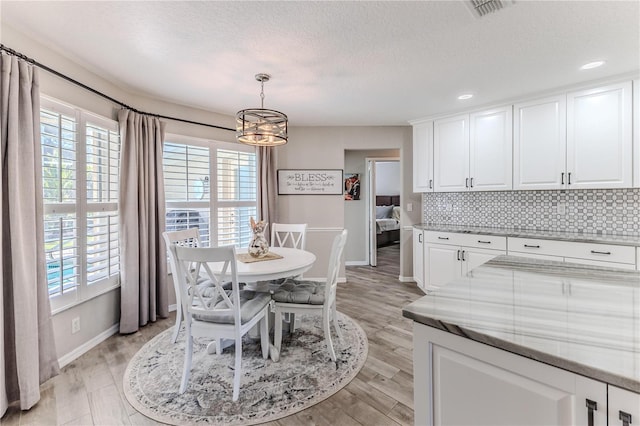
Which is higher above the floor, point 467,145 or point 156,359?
point 467,145

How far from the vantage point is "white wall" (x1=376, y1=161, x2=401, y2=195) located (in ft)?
29.2

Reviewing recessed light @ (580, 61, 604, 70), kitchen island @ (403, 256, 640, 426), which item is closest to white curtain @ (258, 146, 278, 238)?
kitchen island @ (403, 256, 640, 426)

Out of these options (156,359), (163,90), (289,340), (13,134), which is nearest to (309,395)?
(289,340)

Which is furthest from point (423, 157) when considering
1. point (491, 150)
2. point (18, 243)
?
point (18, 243)

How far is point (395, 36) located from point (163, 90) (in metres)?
2.36

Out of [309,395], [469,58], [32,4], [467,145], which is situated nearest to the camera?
[32,4]

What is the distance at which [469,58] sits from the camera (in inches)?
90.6

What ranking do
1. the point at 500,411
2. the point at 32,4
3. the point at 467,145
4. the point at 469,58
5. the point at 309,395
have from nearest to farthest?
the point at 500,411 < the point at 32,4 < the point at 309,395 < the point at 469,58 < the point at 467,145

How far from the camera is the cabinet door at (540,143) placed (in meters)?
2.96

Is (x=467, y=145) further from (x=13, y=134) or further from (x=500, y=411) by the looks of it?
(x=13, y=134)

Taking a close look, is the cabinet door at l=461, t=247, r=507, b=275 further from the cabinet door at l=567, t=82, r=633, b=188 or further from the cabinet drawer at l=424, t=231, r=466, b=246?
the cabinet door at l=567, t=82, r=633, b=188

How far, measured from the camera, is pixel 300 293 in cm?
239

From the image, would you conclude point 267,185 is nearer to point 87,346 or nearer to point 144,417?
point 87,346

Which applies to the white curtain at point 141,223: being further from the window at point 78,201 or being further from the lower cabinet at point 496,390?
the lower cabinet at point 496,390
